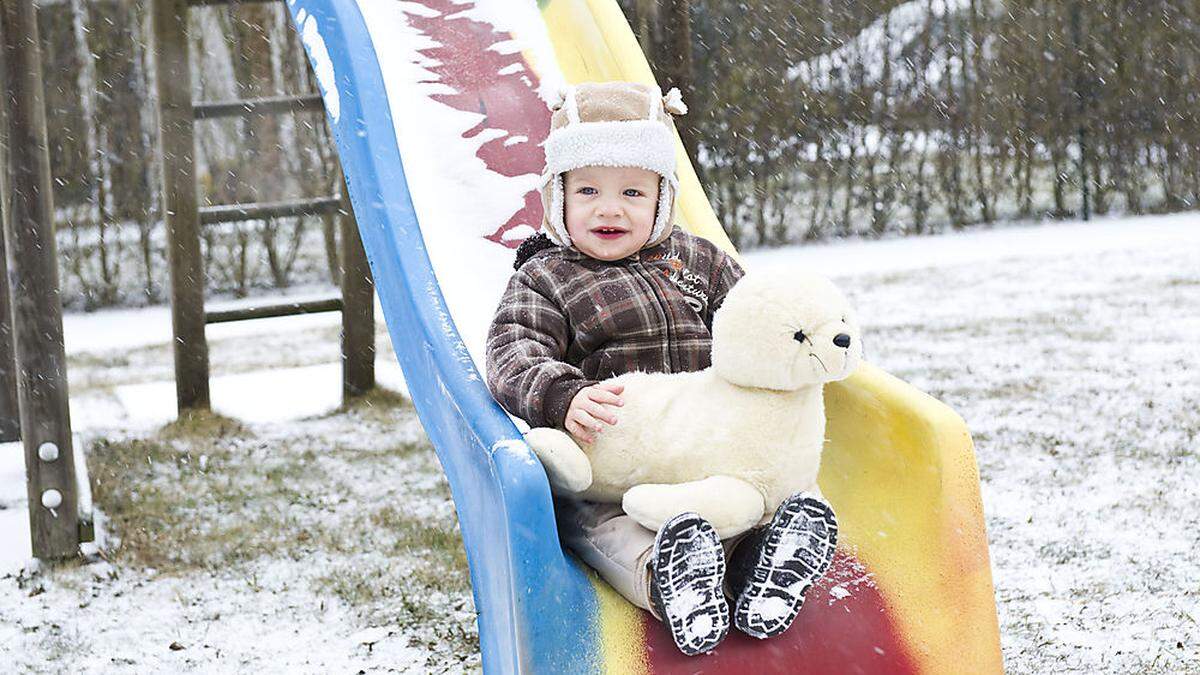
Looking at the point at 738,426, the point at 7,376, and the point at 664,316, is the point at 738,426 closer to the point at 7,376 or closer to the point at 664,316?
the point at 664,316

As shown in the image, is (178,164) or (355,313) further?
(355,313)

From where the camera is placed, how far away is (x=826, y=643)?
229 cm

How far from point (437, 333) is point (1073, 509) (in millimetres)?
2051

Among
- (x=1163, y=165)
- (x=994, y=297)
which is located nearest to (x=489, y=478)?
(x=994, y=297)

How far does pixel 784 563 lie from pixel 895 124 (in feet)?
24.0

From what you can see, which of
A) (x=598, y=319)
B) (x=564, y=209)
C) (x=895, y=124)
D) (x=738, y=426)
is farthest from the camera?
(x=895, y=124)

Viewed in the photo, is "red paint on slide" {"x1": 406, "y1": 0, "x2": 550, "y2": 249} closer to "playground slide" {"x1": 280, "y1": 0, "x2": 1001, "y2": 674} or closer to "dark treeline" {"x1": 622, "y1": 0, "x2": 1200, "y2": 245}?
"playground slide" {"x1": 280, "y1": 0, "x2": 1001, "y2": 674}

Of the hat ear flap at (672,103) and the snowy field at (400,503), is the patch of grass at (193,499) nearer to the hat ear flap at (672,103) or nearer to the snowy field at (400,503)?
the snowy field at (400,503)

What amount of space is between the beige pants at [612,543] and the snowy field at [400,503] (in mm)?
745

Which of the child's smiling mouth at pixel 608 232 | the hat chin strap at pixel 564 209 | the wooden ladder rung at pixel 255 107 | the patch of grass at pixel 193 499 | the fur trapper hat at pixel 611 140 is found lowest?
the patch of grass at pixel 193 499

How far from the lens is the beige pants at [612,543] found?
7.08 feet

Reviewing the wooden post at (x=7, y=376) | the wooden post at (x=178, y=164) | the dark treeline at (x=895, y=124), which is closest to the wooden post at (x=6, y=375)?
the wooden post at (x=7, y=376)

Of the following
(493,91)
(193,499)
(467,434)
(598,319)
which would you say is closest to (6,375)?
(193,499)

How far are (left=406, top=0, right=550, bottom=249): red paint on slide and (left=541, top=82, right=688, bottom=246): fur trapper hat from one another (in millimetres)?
814
